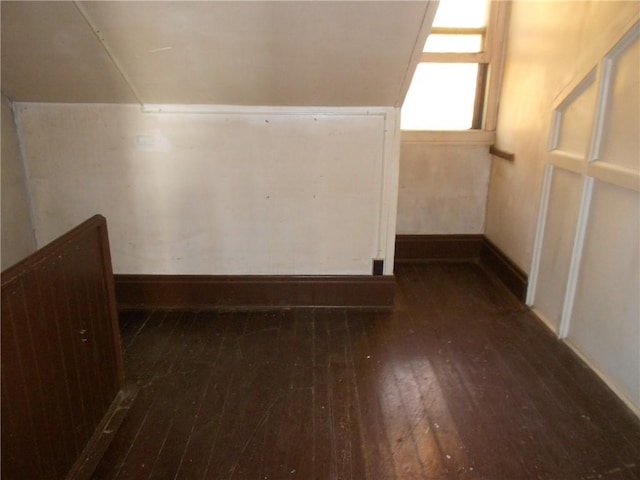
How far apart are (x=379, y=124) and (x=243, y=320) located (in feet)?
4.44

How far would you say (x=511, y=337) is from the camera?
2564 millimetres

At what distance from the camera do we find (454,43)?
3326mm

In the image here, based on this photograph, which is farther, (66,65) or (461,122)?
(461,122)

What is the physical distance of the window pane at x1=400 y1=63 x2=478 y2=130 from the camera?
3367 millimetres

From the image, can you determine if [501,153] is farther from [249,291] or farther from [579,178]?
[249,291]

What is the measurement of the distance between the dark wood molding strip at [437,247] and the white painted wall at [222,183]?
0.93m

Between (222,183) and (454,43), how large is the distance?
194cm

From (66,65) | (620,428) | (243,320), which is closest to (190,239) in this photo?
(243,320)

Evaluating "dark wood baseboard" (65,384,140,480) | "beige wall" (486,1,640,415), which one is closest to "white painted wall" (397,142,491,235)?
"beige wall" (486,1,640,415)

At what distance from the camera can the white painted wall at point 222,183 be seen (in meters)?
2.60

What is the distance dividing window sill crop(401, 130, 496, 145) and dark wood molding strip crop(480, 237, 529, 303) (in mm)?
749

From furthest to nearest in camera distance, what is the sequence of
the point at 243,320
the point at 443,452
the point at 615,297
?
1. the point at 243,320
2. the point at 615,297
3. the point at 443,452

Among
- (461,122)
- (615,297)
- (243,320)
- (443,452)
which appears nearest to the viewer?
(443,452)

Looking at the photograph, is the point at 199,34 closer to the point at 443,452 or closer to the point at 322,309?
the point at 322,309
